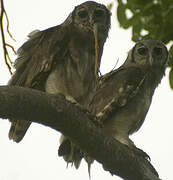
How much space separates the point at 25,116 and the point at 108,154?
30.3 inches

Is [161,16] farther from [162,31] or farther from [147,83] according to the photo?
[147,83]

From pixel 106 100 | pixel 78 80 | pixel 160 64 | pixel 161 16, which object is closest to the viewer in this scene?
pixel 161 16

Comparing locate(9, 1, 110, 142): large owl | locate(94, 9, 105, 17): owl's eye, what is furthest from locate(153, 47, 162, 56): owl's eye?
locate(94, 9, 105, 17): owl's eye

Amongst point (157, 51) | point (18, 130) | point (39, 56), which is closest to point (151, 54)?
point (157, 51)

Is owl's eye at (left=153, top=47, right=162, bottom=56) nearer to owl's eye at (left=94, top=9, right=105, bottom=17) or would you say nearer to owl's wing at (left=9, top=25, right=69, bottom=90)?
owl's eye at (left=94, top=9, right=105, bottom=17)

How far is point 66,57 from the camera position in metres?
5.05

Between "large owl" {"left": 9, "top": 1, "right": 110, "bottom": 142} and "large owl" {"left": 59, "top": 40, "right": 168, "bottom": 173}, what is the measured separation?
0.30 meters

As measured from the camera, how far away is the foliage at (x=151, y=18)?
328 centimetres

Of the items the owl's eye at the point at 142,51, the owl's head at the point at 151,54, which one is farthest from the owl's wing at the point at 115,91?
the owl's eye at the point at 142,51

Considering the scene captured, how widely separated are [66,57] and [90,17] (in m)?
0.71

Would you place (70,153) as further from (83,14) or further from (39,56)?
(83,14)

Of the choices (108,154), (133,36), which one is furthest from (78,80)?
(108,154)

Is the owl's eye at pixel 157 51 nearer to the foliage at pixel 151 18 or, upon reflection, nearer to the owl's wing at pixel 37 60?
the owl's wing at pixel 37 60

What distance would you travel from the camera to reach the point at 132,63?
617 centimetres
